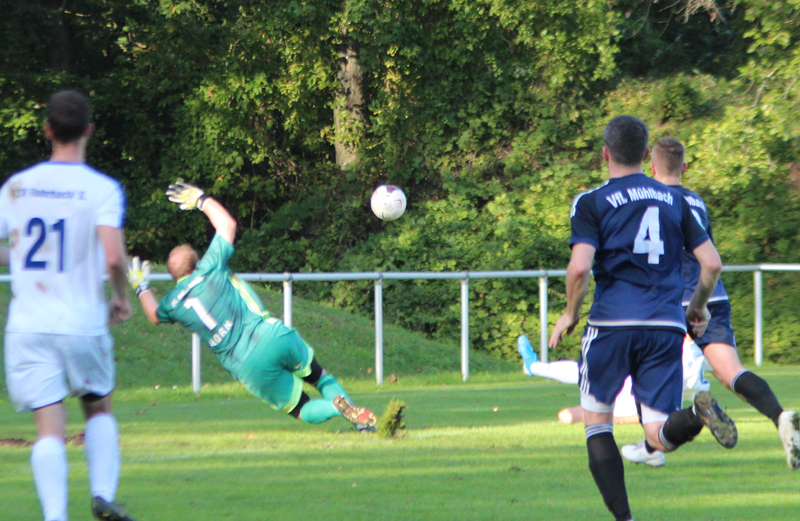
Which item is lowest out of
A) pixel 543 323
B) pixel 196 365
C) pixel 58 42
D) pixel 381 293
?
pixel 196 365

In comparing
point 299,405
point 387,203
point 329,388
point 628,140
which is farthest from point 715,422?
point 387,203

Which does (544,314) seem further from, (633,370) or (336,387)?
(633,370)

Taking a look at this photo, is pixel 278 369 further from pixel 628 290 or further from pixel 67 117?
pixel 628 290

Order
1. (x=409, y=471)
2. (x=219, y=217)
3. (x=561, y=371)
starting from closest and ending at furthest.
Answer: (x=409, y=471) < (x=219, y=217) < (x=561, y=371)

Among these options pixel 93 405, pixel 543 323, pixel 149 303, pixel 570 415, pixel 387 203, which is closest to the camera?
pixel 93 405

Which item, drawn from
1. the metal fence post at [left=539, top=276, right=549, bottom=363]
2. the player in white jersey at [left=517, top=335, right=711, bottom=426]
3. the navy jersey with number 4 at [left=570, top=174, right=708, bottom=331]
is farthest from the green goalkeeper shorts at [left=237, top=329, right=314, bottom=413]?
the metal fence post at [left=539, top=276, right=549, bottom=363]

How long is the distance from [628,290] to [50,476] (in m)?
2.56

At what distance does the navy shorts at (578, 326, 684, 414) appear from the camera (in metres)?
4.07

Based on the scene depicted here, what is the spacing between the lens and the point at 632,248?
4059mm

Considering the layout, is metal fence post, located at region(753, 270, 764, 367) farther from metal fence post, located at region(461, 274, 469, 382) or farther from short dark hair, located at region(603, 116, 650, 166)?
short dark hair, located at region(603, 116, 650, 166)

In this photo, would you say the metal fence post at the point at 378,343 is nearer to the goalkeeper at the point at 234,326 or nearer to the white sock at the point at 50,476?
the goalkeeper at the point at 234,326

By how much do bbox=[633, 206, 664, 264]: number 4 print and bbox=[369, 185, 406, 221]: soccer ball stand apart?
29.5ft

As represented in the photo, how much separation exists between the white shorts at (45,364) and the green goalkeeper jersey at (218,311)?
8.72ft

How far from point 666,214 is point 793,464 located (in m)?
1.74
